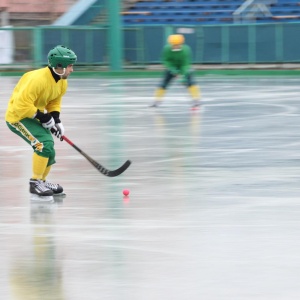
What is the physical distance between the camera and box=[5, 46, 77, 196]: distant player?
35.2 feet

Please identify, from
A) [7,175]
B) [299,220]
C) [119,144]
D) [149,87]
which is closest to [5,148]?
[119,144]

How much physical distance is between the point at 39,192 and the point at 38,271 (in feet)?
11.3

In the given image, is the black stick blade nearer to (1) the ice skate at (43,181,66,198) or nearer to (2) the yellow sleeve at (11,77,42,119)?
(1) the ice skate at (43,181,66,198)

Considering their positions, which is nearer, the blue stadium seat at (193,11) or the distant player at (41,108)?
the distant player at (41,108)

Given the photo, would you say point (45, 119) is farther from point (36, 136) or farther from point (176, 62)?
Result: point (176, 62)

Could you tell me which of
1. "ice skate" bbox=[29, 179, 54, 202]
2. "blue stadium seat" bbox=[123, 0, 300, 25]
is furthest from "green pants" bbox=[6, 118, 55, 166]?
"blue stadium seat" bbox=[123, 0, 300, 25]

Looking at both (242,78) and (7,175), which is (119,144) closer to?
(7,175)

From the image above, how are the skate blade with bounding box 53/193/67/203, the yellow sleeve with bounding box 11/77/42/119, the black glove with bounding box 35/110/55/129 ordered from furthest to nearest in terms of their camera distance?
the skate blade with bounding box 53/193/67/203 < the black glove with bounding box 35/110/55/129 < the yellow sleeve with bounding box 11/77/42/119

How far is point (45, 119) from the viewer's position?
10.8 meters

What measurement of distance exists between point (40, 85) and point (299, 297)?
15.5ft

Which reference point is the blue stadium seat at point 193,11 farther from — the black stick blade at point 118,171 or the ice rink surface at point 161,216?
the black stick blade at point 118,171

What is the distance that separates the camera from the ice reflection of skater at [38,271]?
22.7 ft

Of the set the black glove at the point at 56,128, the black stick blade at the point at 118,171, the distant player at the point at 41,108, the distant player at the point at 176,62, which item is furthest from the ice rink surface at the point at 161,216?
the distant player at the point at 176,62

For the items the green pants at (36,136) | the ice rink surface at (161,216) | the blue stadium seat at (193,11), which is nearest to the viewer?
the ice rink surface at (161,216)
